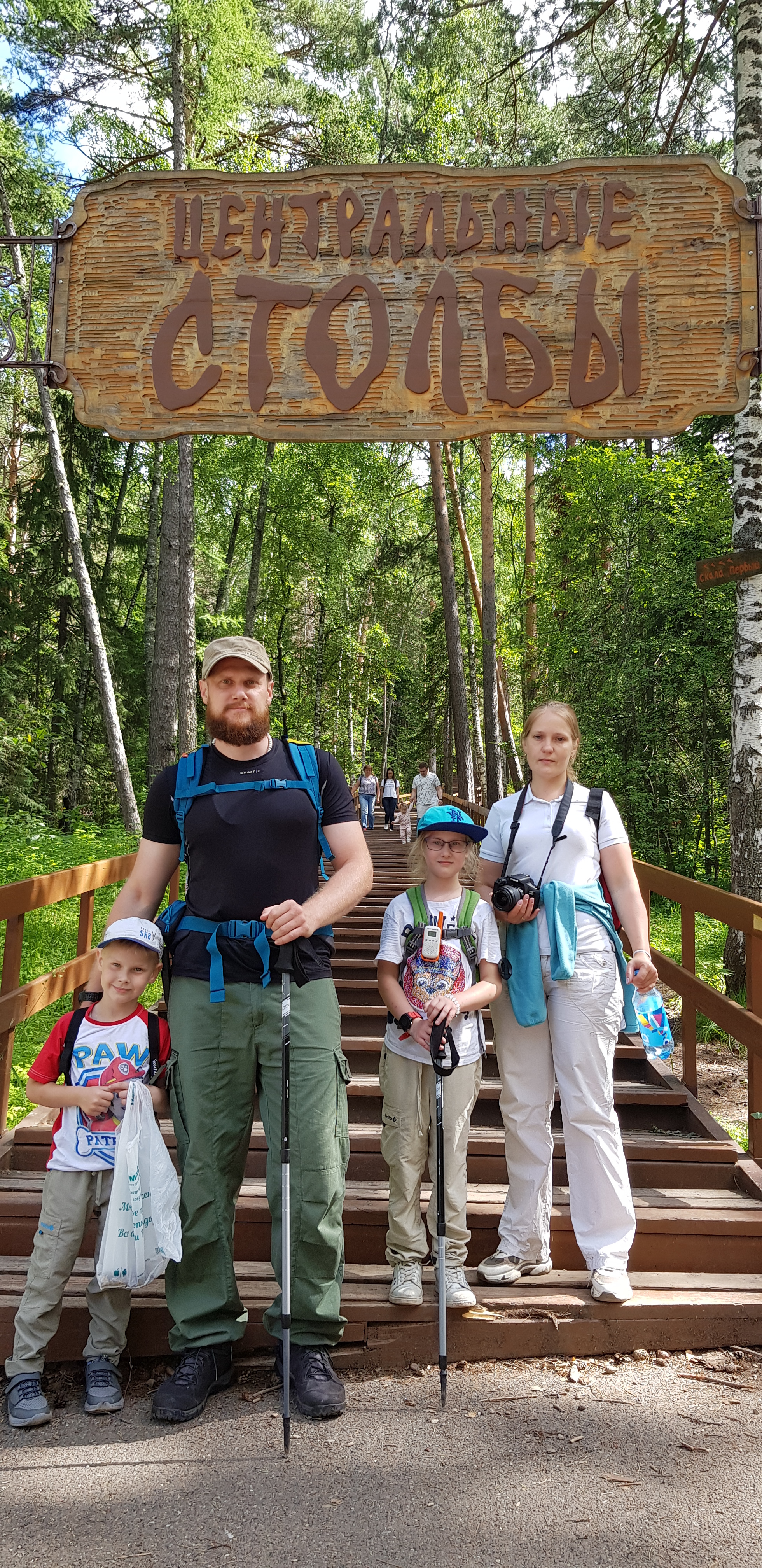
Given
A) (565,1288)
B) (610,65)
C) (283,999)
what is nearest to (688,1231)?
(565,1288)

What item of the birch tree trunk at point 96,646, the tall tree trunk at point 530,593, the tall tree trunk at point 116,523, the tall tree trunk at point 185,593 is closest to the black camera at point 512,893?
the tall tree trunk at point 185,593

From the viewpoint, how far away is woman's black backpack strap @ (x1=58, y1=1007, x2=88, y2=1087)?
3.10 metres

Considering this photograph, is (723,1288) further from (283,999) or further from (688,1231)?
(283,999)

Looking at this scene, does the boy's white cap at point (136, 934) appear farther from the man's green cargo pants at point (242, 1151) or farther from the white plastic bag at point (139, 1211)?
the white plastic bag at point (139, 1211)

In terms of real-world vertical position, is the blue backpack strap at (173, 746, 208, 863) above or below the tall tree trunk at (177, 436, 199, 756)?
below

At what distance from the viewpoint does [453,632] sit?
692 inches

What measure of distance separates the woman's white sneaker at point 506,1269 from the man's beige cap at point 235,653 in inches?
80.7

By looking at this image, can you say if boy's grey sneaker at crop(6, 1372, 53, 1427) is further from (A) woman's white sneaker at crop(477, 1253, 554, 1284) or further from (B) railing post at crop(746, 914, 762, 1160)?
(B) railing post at crop(746, 914, 762, 1160)

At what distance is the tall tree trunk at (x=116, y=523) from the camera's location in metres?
21.2

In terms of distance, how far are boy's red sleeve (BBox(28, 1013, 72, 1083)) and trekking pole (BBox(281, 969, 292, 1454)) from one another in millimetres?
651

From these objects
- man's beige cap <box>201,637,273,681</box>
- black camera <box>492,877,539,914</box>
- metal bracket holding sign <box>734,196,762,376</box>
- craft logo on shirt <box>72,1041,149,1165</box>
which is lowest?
craft logo on shirt <box>72,1041,149,1165</box>

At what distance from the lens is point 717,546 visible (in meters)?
12.4

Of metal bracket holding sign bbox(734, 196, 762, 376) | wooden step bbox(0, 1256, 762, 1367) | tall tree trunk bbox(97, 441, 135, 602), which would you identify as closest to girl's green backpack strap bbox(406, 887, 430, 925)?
wooden step bbox(0, 1256, 762, 1367)

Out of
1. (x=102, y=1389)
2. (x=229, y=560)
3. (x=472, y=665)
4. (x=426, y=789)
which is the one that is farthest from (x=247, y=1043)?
(x=472, y=665)
